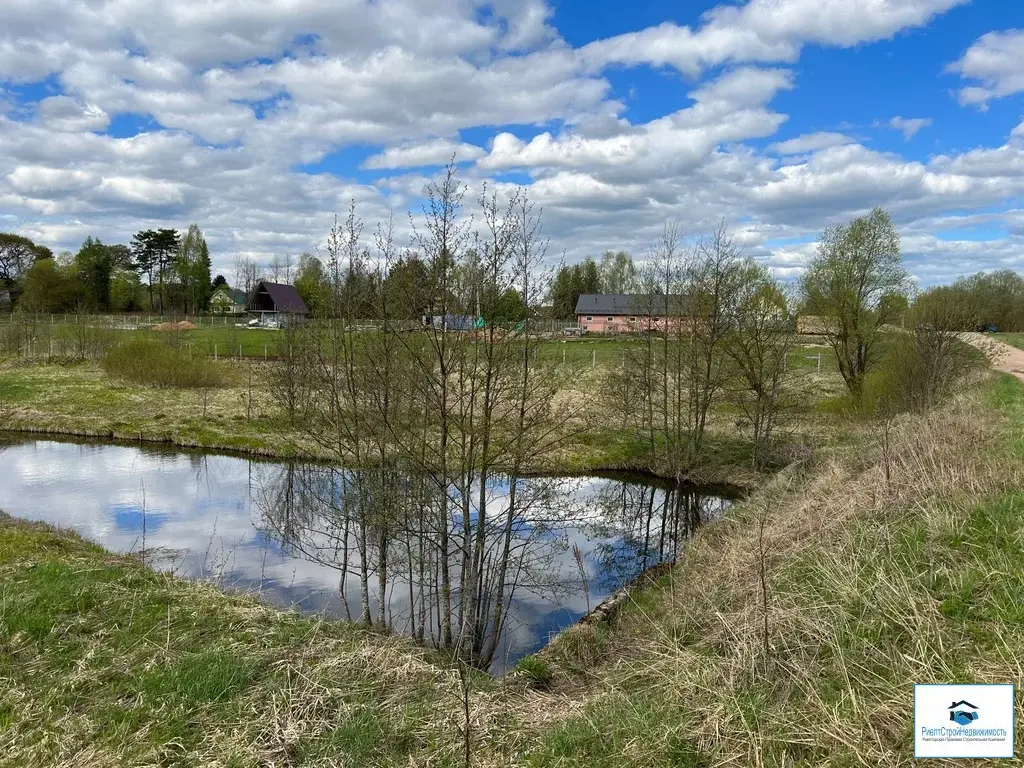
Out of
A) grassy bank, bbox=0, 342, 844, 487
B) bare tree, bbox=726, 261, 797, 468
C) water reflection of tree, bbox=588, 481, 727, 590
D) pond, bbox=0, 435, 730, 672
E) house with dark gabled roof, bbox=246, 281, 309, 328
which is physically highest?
house with dark gabled roof, bbox=246, 281, 309, 328

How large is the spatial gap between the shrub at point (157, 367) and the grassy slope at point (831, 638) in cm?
2694

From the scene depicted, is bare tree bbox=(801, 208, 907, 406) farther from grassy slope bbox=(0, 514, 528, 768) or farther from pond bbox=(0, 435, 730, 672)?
grassy slope bbox=(0, 514, 528, 768)

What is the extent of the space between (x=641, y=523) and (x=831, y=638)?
10875mm

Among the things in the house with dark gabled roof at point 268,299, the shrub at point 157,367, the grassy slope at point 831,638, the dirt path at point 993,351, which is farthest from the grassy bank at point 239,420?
the house with dark gabled roof at point 268,299

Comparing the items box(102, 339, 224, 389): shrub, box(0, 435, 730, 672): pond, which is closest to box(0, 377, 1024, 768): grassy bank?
box(0, 435, 730, 672): pond

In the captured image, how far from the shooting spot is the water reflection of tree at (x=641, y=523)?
12.8 metres

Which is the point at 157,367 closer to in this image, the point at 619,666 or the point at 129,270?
the point at 619,666

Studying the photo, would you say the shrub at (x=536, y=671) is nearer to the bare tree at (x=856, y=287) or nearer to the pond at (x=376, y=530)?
the pond at (x=376, y=530)

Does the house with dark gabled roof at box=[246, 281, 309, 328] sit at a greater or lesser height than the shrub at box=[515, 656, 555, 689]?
greater

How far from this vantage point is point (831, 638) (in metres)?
4.75

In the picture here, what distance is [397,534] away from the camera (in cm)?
942

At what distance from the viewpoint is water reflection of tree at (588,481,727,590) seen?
12.8 meters

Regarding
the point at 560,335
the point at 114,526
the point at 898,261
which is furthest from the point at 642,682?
the point at 898,261

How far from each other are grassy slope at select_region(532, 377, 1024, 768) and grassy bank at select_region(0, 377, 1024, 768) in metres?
0.02
